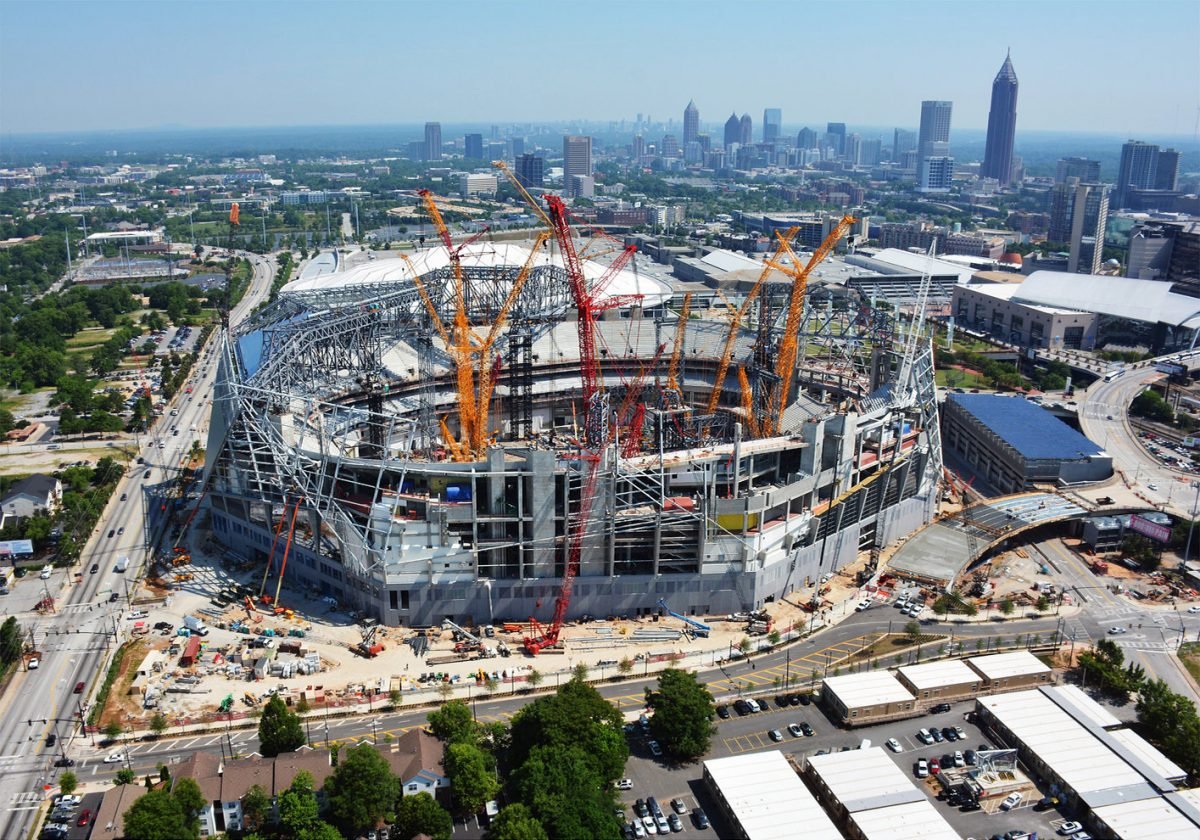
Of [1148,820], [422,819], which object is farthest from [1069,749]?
[422,819]

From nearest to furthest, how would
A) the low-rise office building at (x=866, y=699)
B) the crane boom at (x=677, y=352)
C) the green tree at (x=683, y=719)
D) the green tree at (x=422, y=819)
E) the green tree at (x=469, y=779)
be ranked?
the green tree at (x=422, y=819)
the green tree at (x=469, y=779)
the green tree at (x=683, y=719)
the low-rise office building at (x=866, y=699)
the crane boom at (x=677, y=352)

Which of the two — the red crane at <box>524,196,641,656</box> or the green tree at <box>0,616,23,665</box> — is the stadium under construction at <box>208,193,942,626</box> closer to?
the red crane at <box>524,196,641,656</box>

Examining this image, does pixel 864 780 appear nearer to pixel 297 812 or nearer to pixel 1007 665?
pixel 1007 665

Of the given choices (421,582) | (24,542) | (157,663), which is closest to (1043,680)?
(421,582)

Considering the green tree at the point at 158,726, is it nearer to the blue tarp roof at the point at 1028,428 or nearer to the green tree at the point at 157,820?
the green tree at the point at 157,820

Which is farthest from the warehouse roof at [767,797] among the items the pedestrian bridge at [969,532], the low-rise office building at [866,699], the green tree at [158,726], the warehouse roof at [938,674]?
the green tree at [158,726]
